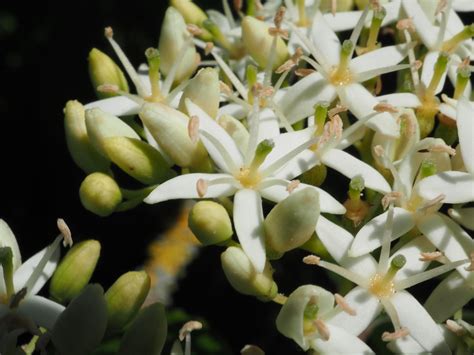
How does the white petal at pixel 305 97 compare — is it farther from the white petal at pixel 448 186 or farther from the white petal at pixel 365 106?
the white petal at pixel 448 186

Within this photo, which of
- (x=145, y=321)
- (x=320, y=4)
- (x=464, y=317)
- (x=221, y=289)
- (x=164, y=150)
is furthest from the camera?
(x=221, y=289)

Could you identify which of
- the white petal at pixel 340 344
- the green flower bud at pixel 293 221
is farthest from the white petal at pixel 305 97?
the white petal at pixel 340 344

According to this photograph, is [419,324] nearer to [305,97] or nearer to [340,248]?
[340,248]

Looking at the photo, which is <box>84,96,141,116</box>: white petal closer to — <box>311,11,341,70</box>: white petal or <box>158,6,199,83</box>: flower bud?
<box>158,6,199,83</box>: flower bud

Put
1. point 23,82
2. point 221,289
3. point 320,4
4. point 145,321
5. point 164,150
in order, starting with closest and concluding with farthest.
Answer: point 145,321 → point 164,150 → point 320,4 → point 221,289 → point 23,82

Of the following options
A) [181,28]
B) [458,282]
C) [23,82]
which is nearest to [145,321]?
[458,282]

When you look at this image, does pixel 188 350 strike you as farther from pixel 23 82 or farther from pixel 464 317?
pixel 23 82
